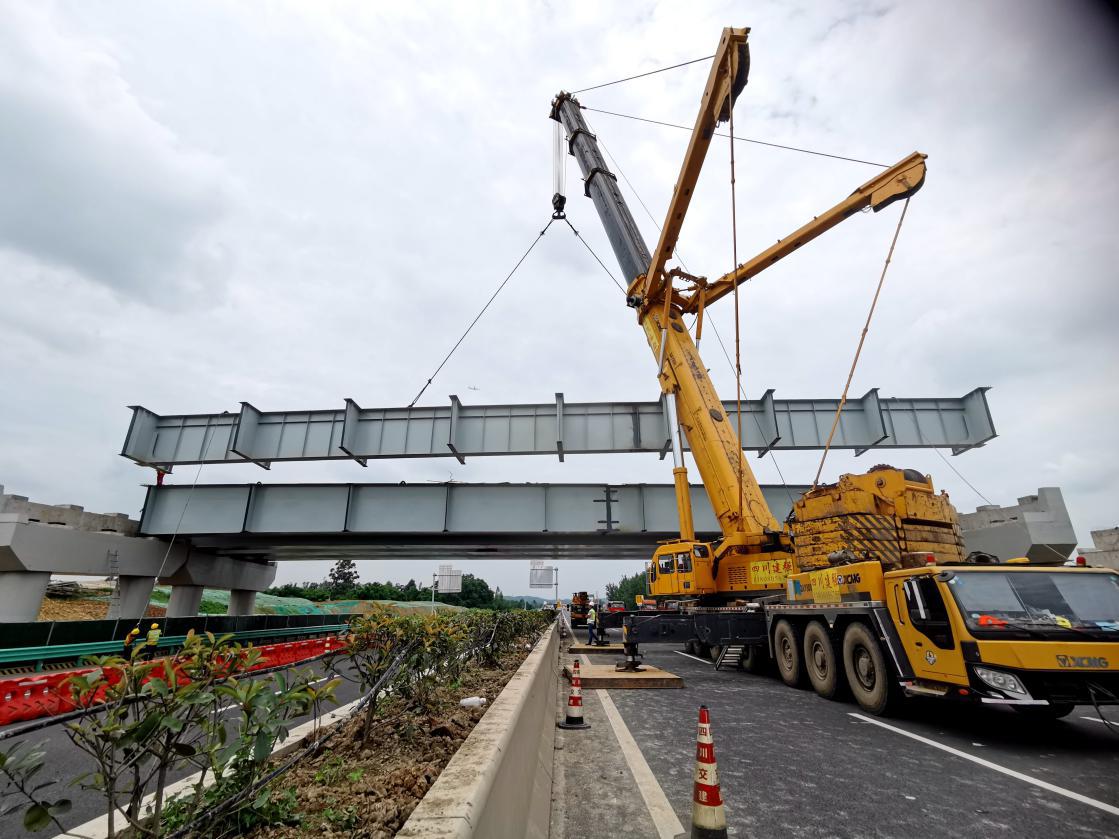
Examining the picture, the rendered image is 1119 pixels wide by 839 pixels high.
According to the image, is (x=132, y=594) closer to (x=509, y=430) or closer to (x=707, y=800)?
(x=509, y=430)

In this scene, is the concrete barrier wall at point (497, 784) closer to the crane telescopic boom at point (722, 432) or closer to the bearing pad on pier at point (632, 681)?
the bearing pad on pier at point (632, 681)

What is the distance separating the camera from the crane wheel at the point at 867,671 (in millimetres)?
7145

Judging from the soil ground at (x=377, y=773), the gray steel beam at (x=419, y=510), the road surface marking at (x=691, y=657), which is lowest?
the road surface marking at (x=691, y=657)

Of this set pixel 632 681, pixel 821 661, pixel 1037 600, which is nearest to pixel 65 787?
pixel 632 681

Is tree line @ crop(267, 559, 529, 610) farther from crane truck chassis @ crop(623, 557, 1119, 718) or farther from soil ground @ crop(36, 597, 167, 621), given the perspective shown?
crane truck chassis @ crop(623, 557, 1119, 718)

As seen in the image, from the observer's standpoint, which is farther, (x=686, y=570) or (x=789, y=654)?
(x=686, y=570)

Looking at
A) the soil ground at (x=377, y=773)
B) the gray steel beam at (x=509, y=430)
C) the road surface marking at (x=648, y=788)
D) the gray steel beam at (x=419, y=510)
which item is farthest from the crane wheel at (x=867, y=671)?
the gray steel beam at (x=419, y=510)

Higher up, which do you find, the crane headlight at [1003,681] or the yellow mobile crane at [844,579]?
the yellow mobile crane at [844,579]

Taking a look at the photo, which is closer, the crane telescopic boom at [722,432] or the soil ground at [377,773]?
the soil ground at [377,773]

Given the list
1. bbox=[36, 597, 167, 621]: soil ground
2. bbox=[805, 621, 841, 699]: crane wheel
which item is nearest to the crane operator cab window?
bbox=[805, 621, 841, 699]: crane wheel

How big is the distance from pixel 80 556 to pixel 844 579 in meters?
19.7

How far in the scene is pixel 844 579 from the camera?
7992 millimetres

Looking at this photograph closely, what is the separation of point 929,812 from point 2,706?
1151 cm

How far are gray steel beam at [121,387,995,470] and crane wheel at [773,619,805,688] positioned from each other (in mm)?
8184
